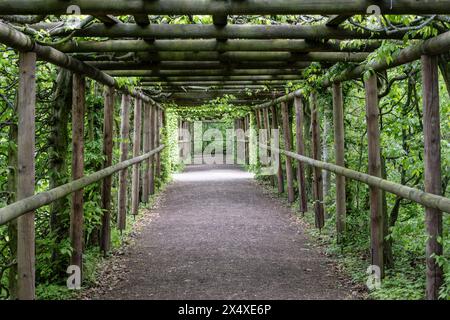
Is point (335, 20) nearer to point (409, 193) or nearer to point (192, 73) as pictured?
point (409, 193)

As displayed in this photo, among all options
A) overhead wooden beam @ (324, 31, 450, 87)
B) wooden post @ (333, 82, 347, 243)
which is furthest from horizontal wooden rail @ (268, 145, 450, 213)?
overhead wooden beam @ (324, 31, 450, 87)

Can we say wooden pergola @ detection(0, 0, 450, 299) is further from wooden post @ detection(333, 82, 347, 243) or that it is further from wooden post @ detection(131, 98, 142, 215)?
wooden post @ detection(131, 98, 142, 215)

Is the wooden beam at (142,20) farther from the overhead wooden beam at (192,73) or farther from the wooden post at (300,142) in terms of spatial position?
the wooden post at (300,142)

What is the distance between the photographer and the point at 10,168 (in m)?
5.08

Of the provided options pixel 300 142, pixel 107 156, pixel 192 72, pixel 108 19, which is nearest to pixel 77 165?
pixel 107 156

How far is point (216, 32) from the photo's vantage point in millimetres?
4906

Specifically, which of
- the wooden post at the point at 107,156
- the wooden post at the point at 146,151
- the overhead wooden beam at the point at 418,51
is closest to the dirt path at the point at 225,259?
the wooden post at the point at 107,156

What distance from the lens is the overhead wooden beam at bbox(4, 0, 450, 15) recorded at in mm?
3854

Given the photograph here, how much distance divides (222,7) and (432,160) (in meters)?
2.26

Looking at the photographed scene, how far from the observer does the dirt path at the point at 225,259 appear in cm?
594

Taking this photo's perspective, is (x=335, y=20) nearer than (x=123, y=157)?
Yes

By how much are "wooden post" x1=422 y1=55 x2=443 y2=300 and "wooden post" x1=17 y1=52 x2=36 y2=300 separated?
337 cm
